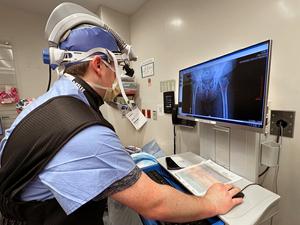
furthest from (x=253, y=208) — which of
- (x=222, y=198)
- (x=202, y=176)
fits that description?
(x=202, y=176)

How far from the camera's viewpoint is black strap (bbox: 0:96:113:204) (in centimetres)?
46

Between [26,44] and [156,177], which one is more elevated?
[26,44]

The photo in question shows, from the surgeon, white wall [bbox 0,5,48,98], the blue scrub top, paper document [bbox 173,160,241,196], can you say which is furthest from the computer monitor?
white wall [bbox 0,5,48,98]

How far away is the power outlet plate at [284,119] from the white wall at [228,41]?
0.07 ft

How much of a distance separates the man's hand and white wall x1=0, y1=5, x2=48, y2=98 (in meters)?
2.49

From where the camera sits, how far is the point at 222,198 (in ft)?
2.27

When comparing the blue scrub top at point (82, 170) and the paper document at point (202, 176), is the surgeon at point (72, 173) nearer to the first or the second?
the blue scrub top at point (82, 170)

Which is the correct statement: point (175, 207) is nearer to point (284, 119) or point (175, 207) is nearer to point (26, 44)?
point (284, 119)

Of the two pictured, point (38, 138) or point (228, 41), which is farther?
point (228, 41)

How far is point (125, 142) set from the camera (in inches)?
92.6

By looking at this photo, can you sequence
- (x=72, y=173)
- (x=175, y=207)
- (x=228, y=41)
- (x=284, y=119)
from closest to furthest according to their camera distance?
(x=72, y=173) < (x=175, y=207) < (x=284, y=119) < (x=228, y=41)

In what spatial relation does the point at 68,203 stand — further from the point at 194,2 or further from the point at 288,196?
the point at 194,2

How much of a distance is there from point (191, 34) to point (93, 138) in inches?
52.9

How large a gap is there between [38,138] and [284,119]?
1.15 metres
